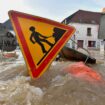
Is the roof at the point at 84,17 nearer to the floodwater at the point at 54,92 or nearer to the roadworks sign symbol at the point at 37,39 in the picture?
the floodwater at the point at 54,92

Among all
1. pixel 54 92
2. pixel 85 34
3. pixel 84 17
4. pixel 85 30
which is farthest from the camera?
pixel 84 17

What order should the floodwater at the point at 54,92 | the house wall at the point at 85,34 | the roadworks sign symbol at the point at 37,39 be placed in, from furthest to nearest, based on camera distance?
the house wall at the point at 85,34, the roadworks sign symbol at the point at 37,39, the floodwater at the point at 54,92

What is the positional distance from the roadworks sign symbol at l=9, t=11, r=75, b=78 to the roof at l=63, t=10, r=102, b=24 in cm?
Answer: 4660

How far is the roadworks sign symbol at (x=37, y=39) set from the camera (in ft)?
12.0

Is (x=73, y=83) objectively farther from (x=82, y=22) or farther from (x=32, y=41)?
(x=82, y=22)

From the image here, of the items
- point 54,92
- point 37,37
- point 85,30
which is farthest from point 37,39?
point 85,30

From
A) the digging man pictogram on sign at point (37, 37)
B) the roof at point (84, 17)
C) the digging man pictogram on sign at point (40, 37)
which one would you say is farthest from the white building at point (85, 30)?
the digging man pictogram on sign at point (37, 37)

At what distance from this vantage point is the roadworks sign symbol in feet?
12.0

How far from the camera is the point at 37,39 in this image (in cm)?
375

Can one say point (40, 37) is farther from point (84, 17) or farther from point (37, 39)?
point (84, 17)

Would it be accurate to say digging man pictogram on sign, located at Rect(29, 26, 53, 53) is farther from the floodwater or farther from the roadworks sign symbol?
the floodwater

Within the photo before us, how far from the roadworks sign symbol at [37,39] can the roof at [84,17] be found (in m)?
46.6

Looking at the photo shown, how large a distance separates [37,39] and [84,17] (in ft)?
164

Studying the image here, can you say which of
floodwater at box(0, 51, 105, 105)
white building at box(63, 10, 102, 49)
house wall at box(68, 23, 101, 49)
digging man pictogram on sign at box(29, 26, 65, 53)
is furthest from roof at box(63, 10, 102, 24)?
digging man pictogram on sign at box(29, 26, 65, 53)
